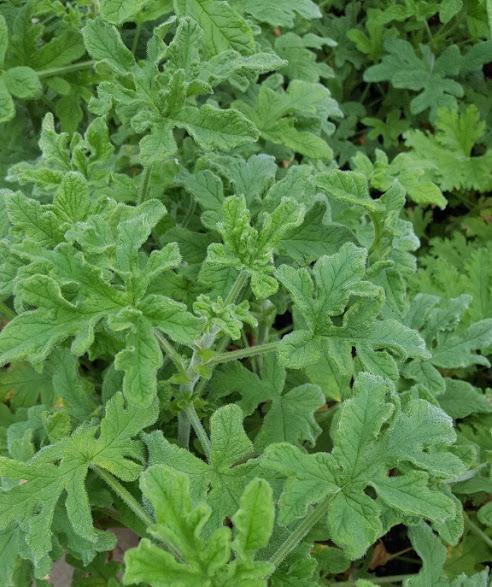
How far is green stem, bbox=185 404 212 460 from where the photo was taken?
1.54 meters

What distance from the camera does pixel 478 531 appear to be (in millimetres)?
2047

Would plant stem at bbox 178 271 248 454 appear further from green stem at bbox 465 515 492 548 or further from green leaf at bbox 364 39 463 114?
green leaf at bbox 364 39 463 114

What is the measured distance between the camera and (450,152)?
2768 mm

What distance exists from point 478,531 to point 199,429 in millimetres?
931

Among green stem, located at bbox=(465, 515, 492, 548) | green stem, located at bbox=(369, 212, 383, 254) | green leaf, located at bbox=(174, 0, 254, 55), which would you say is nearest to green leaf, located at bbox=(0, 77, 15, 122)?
green leaf, located at bbox=(174, 0, 254, 55)

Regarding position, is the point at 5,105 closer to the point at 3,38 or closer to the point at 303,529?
the point at 3,38

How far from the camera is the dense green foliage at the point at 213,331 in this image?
131cm

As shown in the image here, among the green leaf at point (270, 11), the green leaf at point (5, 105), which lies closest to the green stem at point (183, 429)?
the green leaf at point (5, 105)

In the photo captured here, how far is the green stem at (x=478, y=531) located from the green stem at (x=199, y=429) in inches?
35.0

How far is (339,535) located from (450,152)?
6.04 feet

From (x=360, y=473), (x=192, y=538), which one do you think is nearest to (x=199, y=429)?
(x=360, y=473)

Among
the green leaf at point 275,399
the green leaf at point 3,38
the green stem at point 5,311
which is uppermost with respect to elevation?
the green leaf at point 3,38

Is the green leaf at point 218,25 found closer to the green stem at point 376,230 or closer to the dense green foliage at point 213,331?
the dense green foliage at point 213,331

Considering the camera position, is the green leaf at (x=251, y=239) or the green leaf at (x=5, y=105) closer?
the green leaf at (x=251, y=239)
